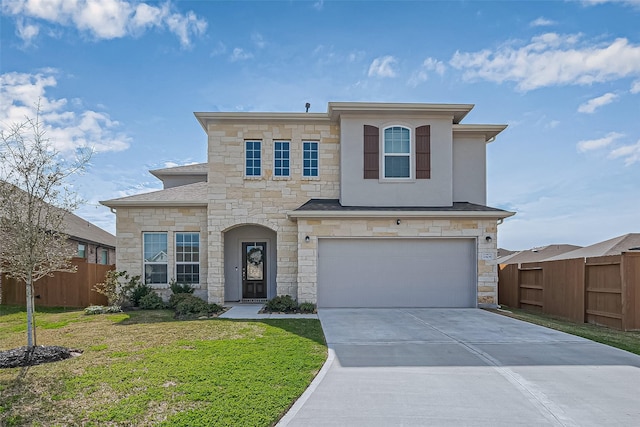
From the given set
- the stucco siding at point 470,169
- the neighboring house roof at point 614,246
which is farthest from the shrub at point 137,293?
the neighboring house roof at point 614,246

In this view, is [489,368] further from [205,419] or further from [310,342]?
[205,419]

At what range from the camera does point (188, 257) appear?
591 inches

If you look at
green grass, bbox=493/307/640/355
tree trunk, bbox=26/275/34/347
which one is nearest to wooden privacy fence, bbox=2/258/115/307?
tree trunk, bbox=26/275/34/347

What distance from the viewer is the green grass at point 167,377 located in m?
4.78

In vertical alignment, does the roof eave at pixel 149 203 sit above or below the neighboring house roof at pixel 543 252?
above

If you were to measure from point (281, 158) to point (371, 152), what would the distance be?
10.1ft

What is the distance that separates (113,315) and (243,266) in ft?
15.3

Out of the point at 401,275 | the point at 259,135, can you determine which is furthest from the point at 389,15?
the point at 401,275


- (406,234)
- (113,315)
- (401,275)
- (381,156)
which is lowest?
(113,315)

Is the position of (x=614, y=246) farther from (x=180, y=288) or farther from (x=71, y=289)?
(x=71, y=289)

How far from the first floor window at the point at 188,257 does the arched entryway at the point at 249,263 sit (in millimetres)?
1074

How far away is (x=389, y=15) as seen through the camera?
452 inches

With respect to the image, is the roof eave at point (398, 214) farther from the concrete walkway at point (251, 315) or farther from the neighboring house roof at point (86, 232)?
the neighboring house roof at point (86, 232)

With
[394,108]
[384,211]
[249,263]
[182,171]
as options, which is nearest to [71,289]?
[249,263]
